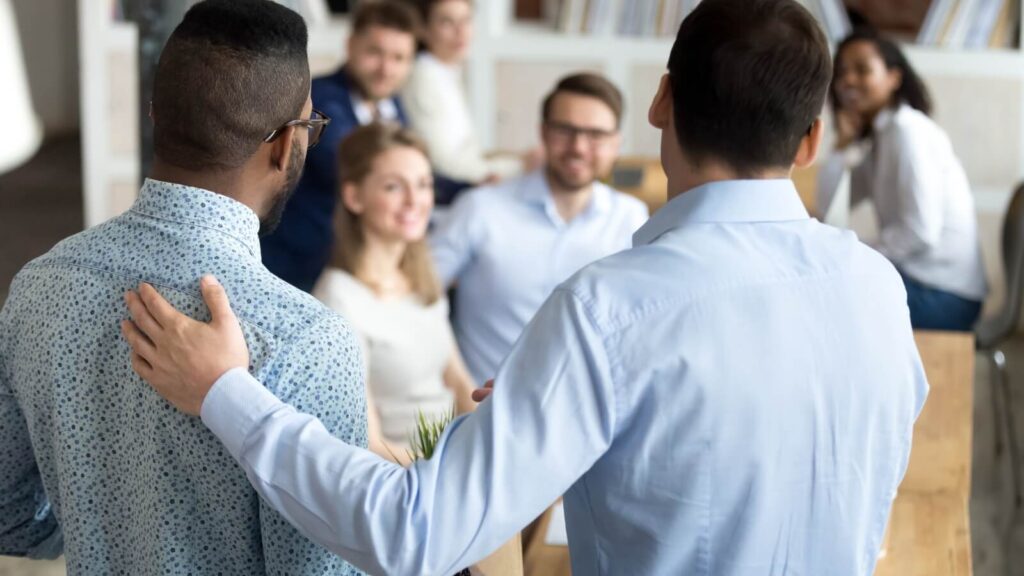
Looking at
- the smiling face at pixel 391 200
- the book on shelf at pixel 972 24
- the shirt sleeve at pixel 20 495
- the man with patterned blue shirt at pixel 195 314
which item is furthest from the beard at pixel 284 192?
the book on shelf at pixel 972 24

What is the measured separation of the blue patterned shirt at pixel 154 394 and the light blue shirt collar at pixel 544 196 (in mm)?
2242

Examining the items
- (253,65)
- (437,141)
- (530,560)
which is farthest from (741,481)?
(437,141)

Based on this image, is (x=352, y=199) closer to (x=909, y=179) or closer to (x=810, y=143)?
(x=810, y=143)

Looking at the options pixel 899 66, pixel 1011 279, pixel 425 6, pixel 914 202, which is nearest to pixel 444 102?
Answer: pixel 425 6

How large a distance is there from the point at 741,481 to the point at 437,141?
3.63 meters

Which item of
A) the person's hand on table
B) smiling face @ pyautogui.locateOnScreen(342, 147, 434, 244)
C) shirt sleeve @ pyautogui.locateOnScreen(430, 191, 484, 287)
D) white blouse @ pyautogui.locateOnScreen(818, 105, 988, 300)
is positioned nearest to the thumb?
the person's hand on table

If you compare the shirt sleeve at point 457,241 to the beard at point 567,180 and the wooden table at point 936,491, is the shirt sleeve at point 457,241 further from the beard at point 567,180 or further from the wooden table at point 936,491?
the wooden table at point 936,491

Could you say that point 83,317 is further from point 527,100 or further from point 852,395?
point 527,100

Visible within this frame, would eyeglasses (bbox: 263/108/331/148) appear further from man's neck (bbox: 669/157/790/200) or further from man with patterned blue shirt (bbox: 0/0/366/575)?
man's neck (bbox: 669/157/790/200)

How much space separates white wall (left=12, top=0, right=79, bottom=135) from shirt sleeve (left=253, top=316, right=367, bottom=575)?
Result: 31.7 ft

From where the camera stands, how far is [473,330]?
356cm

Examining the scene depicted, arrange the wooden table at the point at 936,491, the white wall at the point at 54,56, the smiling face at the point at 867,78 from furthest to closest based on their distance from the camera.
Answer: the white wall at the point at 54,56 < the smiling face at the point at 867,78 < the wooden table at the point at 936,491

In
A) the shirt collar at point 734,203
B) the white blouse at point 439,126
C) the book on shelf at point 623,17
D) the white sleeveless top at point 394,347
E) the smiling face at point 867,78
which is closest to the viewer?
the shirt collar at point 734,203

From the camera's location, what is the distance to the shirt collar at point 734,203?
1.29 meters
